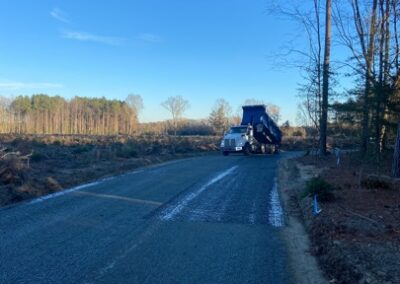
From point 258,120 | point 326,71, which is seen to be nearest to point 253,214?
point 326,71

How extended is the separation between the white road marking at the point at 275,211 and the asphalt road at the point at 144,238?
2cm

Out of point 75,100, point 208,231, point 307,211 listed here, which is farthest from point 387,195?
point 75,100

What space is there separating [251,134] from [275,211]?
2590cm

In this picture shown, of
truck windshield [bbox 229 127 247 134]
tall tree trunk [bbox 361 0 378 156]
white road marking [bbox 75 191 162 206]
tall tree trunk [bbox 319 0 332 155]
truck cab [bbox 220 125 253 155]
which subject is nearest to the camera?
white road marking [bbox 75 191 162 206]

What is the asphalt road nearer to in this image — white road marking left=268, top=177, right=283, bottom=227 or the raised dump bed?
white road marking left=268, top=177, right=283, bottom=227

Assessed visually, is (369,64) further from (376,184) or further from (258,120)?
(258,120)

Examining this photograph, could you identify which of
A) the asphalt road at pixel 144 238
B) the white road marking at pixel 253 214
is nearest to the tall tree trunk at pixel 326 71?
the asphalt road at pixel 144 238

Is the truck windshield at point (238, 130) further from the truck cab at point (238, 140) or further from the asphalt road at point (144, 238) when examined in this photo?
the asphalt road at point (144, 238)

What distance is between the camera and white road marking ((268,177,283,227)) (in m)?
9.53

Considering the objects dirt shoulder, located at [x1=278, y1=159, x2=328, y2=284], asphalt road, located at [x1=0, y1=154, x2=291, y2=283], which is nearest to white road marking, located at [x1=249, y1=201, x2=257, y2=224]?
asphalt road, located at [x1=0, y1=154, x2=291, y2=283]

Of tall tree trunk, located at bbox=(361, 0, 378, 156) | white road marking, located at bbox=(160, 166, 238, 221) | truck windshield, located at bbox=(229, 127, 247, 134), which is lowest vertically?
white road marking, located at bbox=(160, 166, 238, 221)

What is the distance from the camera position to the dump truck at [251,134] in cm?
3581

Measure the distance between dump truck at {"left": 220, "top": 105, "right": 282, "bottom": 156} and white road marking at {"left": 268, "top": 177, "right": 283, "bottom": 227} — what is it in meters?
21.5

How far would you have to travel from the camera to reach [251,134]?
1437 inches
